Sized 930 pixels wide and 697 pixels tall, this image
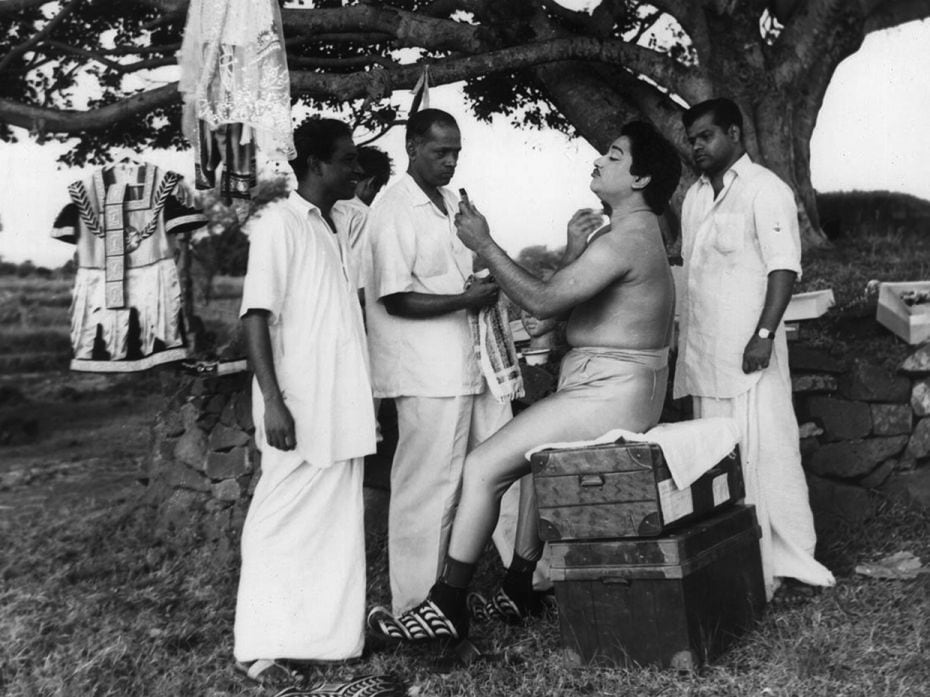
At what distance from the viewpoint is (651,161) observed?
376 centimetres

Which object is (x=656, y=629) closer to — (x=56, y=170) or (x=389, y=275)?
(x=389, y=275)

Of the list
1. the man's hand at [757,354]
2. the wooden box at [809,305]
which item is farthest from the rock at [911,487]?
the man's hand at [757,354]

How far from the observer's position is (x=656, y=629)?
3.37 metres

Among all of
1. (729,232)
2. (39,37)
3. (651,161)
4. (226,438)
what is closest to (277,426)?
(651,161)

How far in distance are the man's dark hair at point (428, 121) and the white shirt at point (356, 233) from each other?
435mm

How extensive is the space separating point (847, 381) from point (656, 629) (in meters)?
2.58

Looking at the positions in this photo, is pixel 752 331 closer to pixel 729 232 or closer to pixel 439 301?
pixel 729 232

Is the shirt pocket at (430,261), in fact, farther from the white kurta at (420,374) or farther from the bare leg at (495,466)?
the bare leg at (495,466)

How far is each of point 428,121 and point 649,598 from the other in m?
1.96

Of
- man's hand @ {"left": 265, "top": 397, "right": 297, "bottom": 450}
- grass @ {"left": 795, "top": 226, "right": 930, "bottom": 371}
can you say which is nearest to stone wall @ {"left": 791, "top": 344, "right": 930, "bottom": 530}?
grass @ {"left": 795, "top": 226, "right": 930, "bottom": 371}

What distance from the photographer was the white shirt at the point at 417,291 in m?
4.02

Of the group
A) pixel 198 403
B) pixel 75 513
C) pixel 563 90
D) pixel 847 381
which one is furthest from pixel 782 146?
pixel 75 513

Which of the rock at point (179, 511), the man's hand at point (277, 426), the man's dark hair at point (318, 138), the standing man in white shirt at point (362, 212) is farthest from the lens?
the rock at point (179, 511)

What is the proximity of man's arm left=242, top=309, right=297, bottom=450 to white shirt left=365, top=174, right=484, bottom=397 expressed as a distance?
0.63m
